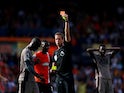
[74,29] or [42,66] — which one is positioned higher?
[74,29]

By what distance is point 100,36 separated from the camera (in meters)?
28.2

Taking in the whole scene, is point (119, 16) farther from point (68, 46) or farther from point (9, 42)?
point (68, 46)

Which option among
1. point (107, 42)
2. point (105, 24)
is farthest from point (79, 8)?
point (107, 42)

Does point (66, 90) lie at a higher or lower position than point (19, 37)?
lower

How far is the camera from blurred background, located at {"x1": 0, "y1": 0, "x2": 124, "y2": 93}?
80.5 ft

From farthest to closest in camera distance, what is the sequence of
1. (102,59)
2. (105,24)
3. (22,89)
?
(105,24)
(102,59)
(22,89)

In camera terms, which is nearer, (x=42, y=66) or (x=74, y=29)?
(x=42, y=66)

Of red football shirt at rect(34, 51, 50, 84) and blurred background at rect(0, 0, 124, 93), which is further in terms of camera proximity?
blurred background at rect(0, 0, 124, 93)

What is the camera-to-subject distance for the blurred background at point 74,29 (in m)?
24.5

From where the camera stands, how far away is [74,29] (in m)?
28.0

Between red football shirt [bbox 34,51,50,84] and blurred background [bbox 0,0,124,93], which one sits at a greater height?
blurred background [bbox 0,0,124,93]

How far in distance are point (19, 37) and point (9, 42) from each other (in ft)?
1.74

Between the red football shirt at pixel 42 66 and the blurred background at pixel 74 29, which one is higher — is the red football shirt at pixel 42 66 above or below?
below

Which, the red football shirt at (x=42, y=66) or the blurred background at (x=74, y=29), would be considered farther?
the blurred background at (x=74, y=29)
